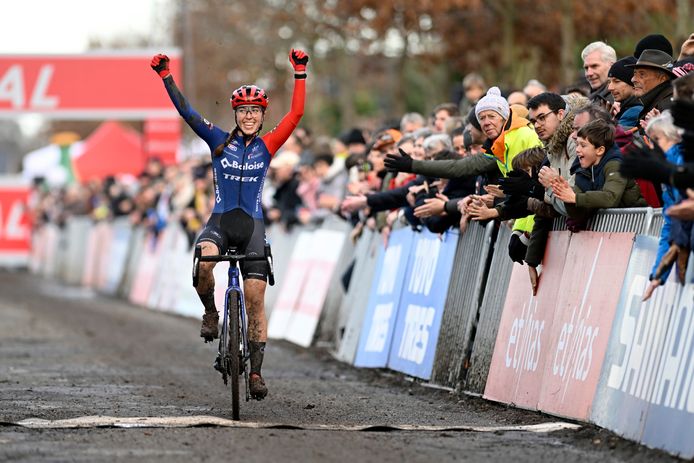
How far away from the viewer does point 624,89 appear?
12.1m

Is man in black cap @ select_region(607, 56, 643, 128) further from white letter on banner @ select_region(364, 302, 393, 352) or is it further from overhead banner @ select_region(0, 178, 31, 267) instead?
overhead banner @ select_region(0, 178, 31, 267)

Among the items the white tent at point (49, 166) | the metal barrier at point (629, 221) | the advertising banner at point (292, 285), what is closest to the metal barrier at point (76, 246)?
the white tent at point (49, 166)

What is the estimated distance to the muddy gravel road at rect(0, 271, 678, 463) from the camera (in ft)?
31.3

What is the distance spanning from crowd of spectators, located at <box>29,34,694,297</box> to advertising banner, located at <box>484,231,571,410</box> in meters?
0.19

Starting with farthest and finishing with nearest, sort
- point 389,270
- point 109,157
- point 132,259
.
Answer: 1. point 109,157
2. point 132,259
3. point 389,270

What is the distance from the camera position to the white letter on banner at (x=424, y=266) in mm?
14820

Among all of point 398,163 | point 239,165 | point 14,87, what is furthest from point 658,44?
point 14,87

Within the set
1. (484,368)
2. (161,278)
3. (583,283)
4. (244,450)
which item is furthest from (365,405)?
(161,278)

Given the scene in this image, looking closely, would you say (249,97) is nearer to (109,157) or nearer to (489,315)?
(489,315)

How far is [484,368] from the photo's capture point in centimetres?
1306

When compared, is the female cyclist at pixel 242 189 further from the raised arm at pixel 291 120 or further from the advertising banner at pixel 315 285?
the advertising banner at pixel 315 285

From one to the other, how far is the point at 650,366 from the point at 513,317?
2850 millimetres

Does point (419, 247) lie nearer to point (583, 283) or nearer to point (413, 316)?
point (413, 316)

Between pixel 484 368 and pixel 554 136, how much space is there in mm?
2152
